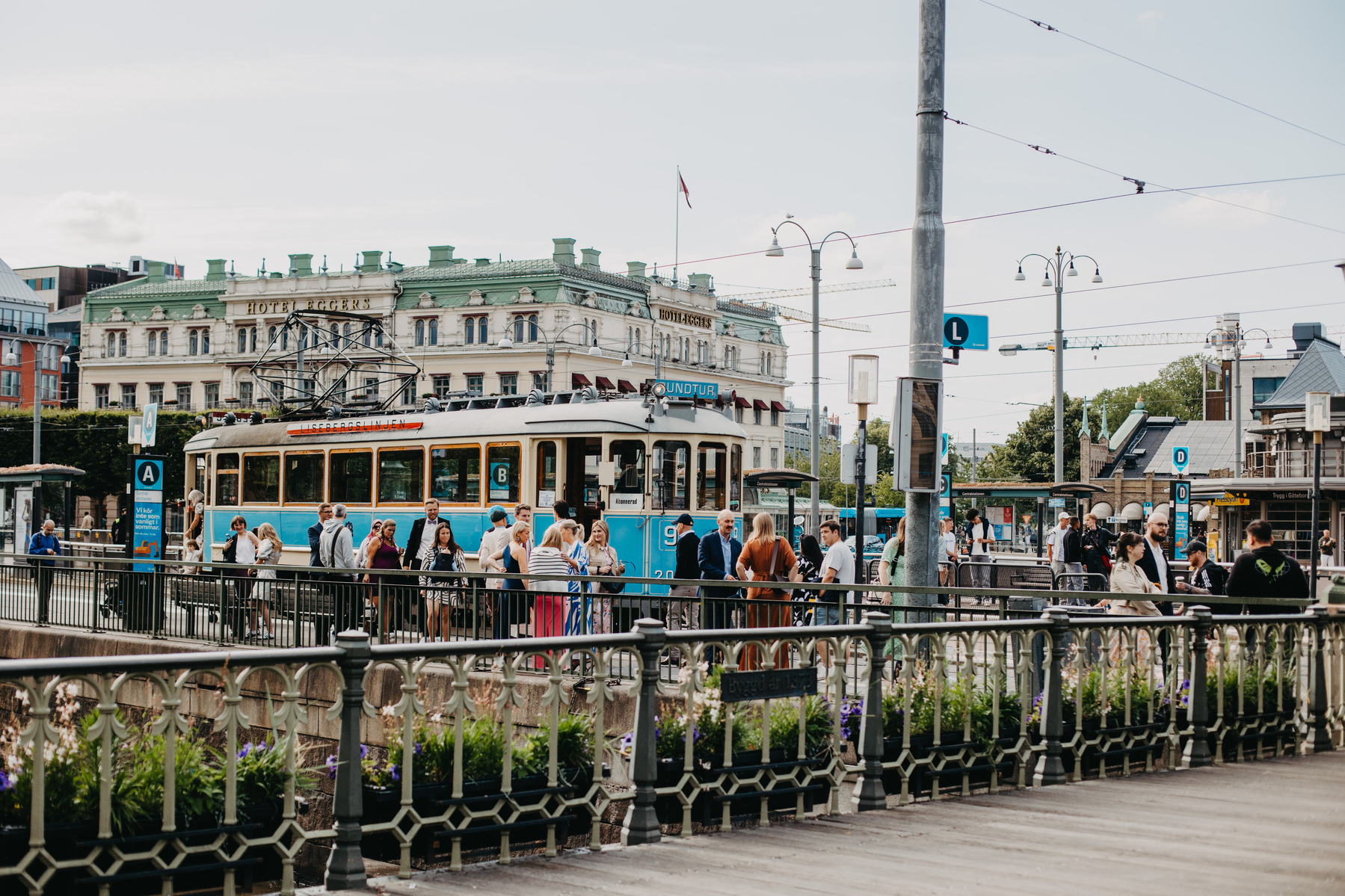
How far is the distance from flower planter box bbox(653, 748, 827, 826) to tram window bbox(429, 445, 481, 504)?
43.1 feet

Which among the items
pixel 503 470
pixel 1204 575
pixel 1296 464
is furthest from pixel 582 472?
pixel 1296 464

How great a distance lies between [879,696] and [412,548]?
11325mm

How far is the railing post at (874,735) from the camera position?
7.83m

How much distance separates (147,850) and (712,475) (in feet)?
48.8

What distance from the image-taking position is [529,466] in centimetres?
1981

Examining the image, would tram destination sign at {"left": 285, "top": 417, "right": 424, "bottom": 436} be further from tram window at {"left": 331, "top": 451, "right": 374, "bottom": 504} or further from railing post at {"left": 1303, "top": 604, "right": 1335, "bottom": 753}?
railing post at {"left": 1303, "top": 604, "right": 1335, "bottom": 753}

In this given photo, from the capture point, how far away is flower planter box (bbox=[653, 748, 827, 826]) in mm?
7414

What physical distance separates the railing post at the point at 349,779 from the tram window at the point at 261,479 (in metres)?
18.5

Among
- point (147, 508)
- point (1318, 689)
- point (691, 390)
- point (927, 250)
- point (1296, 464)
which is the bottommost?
point (1318, 689)

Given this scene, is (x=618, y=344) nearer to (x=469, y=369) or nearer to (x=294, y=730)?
(x=469, y=369)

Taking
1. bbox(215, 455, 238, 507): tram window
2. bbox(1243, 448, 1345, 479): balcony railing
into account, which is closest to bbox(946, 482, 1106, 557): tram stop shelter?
bbox(215, 455, 238, 507): tram window

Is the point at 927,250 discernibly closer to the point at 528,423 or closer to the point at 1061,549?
the point at 528,423

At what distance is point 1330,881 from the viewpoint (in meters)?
6.07

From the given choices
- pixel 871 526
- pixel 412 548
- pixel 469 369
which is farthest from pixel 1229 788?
pixel 469 369
